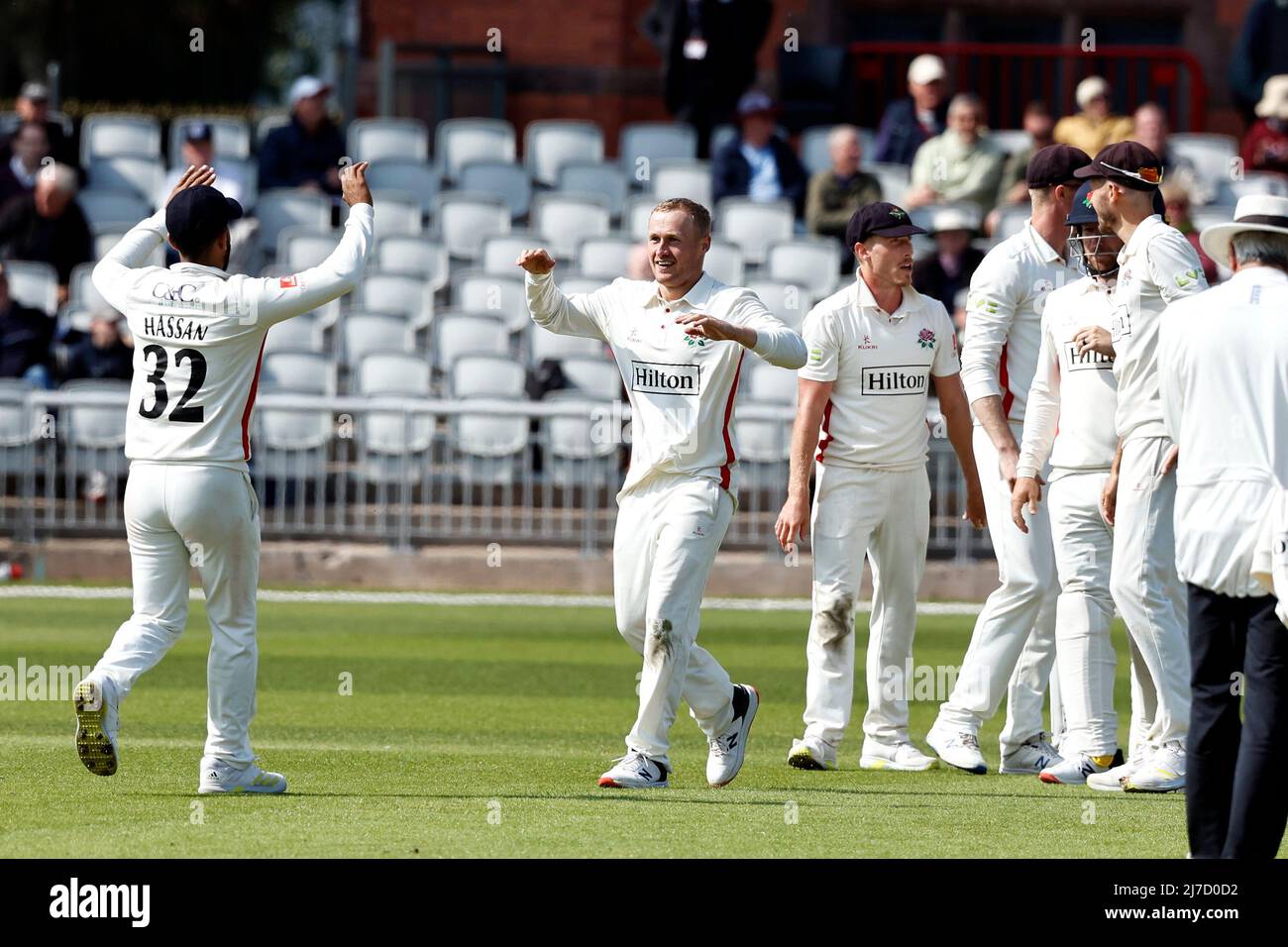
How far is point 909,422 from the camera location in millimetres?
9352

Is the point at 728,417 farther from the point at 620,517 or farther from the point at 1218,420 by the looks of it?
the point at 1218,420

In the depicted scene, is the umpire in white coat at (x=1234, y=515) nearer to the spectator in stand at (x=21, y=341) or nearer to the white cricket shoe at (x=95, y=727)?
the white cricket shoe at (x=95, y=727)

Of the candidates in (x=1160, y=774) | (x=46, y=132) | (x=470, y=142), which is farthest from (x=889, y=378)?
(x=470, y=142)

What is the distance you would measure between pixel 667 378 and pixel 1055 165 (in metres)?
2.06

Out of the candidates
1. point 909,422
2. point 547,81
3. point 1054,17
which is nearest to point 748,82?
point 547,81

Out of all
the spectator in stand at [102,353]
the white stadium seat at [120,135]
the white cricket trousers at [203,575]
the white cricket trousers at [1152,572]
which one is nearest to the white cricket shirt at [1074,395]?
the white cricket trousers at [1152,572]

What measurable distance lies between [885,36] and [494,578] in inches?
432

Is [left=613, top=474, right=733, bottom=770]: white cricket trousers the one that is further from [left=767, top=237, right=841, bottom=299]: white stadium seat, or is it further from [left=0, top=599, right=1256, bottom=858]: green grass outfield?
[left=767, top=237, right=841, bottom=299]: white stadium seat

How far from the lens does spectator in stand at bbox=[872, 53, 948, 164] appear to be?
68.4 ft

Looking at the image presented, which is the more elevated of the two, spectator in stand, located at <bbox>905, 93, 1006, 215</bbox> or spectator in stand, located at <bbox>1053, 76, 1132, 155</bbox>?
spectator in stand, located at <bbox>1053, 76, 1132, 155</bbox>

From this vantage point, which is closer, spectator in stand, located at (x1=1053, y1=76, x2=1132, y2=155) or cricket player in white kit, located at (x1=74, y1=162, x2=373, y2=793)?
cricket player in white kit, located at (x1=74, y1=162, x2=373, y2=793)

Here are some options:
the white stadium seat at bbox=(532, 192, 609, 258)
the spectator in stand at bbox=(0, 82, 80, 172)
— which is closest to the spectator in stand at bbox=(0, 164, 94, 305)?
the spectator in stand at bbox=(0, 82, 80, 172)

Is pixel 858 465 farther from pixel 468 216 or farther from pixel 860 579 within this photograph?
pixel 468 216

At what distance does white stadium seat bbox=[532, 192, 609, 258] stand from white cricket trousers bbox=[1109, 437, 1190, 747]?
496 inches
